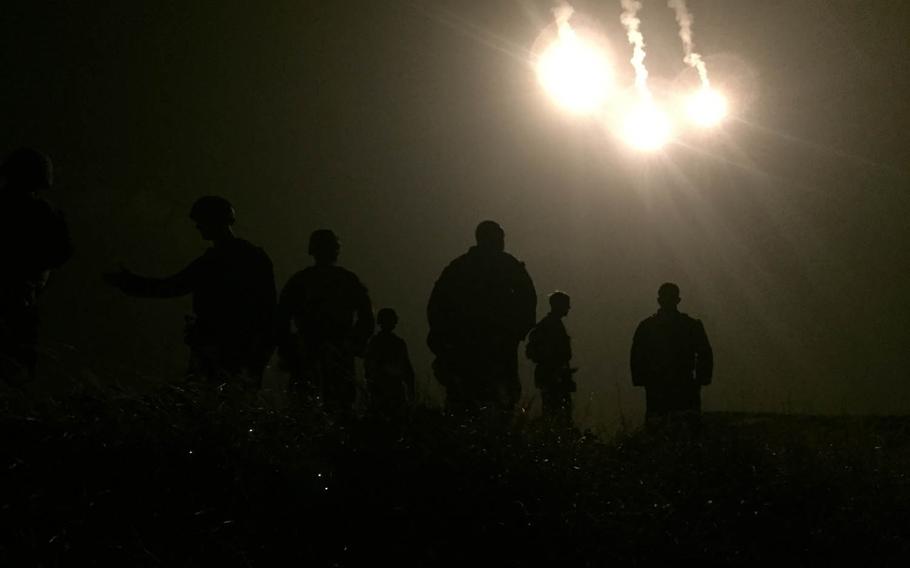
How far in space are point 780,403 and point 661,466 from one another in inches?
84.9

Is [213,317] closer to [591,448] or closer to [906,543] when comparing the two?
[591,448]

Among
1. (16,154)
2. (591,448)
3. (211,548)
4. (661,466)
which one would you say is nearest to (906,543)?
(661,466)

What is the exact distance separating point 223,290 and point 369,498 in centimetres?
241

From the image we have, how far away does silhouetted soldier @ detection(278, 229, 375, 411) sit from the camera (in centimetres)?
624

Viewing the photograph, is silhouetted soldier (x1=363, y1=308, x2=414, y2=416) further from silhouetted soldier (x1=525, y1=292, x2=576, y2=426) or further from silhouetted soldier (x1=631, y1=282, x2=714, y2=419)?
silhouetted soldier (x1=631, y1=282, x2=714, y2=419)

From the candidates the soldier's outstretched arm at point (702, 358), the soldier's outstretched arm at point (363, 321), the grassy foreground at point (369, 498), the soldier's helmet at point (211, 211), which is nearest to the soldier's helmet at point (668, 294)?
the soldier's outstretched arm at point (702, 358)

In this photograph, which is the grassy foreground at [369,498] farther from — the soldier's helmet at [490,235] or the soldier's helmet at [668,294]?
the soldier's helmet at [668,294]

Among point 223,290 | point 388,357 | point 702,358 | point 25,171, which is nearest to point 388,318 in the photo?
point 388,357

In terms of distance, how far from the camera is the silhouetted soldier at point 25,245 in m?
4.66

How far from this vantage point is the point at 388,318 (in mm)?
9125

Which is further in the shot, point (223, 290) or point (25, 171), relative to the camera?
point (223, 290)

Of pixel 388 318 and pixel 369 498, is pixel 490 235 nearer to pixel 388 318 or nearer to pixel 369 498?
pixel 388 318

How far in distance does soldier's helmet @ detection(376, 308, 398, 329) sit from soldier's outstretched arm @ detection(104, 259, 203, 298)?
3.47m

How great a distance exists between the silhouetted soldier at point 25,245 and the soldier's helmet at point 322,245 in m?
1.91
